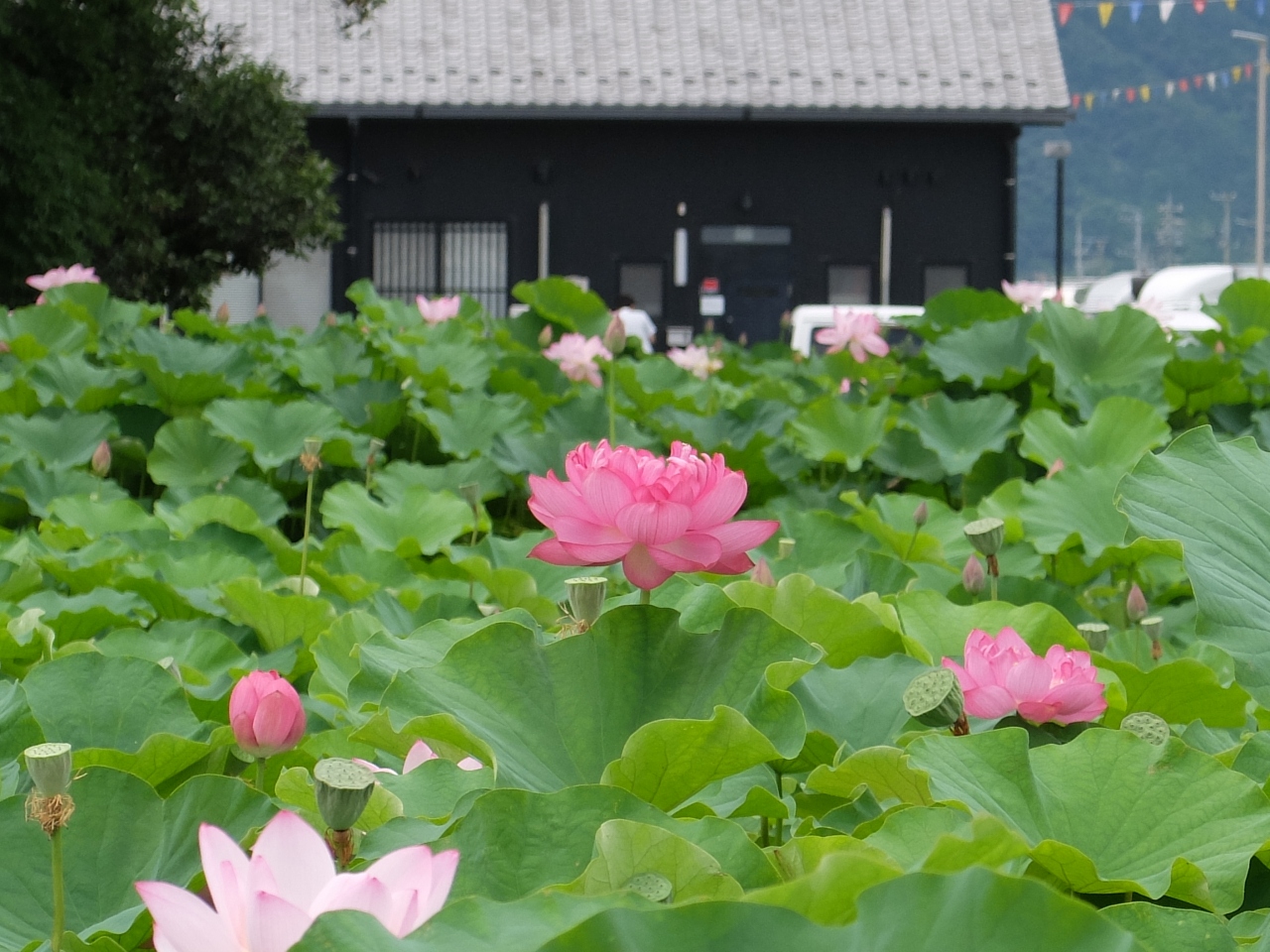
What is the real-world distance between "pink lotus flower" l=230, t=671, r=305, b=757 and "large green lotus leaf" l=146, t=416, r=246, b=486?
1498 millimetres

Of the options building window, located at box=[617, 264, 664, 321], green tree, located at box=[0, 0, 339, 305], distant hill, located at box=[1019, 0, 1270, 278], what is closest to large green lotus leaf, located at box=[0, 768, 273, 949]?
green tree, located at box=[0, 0, 339, 305]

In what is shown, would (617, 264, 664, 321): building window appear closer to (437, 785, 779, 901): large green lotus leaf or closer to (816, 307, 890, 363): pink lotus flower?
(816, 307, 890, 363): pink lotus flower

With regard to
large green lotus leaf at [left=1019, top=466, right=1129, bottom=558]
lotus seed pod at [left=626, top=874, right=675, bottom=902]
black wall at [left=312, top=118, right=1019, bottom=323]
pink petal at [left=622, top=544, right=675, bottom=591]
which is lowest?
large green lotus leaf at [left=1019, top=466, right=1129, bottom=558]

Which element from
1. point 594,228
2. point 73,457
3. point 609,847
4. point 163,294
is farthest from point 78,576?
point 594,228

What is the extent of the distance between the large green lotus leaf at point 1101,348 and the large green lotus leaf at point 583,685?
184cm

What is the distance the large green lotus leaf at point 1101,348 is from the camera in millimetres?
2418

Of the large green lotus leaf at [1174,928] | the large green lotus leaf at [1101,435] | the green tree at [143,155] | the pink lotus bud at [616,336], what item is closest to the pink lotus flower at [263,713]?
the large green lotus leaf at [1174,928]

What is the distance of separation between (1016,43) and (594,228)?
3588mm

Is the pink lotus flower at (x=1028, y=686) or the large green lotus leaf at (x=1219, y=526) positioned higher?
the large green lotus leaf at (x=1219, y=526)

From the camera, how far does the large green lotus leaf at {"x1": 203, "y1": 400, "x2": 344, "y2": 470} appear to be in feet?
7.04

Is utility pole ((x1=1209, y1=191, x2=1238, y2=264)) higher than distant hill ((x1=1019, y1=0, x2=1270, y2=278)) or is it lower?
lower

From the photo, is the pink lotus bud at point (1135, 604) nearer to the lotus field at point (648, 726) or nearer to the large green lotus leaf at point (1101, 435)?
the lotus field at point (648, 726)

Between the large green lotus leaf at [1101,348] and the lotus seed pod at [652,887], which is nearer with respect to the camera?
the lotus seed pod at [652,887]

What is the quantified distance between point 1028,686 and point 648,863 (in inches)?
12.0
